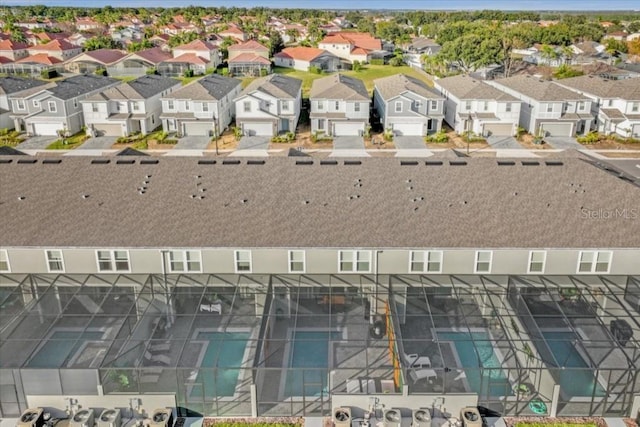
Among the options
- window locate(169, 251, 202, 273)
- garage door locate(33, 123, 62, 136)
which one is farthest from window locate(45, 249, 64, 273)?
garage door locate(33, 123, 62, 136)

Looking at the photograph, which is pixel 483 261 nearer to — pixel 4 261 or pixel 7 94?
→ pixel 4 261

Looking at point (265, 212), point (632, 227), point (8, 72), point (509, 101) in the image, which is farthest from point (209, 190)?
point (8, 72)

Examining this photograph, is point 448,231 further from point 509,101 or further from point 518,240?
point 509,101

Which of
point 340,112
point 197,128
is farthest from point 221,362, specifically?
point 340,112

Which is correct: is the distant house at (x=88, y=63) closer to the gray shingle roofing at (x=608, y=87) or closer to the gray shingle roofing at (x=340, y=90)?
the gray shingle roofing at (x=340, y=90)

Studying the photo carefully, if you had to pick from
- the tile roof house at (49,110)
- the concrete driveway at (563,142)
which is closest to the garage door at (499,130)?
the concrete driveway at (563,142)
